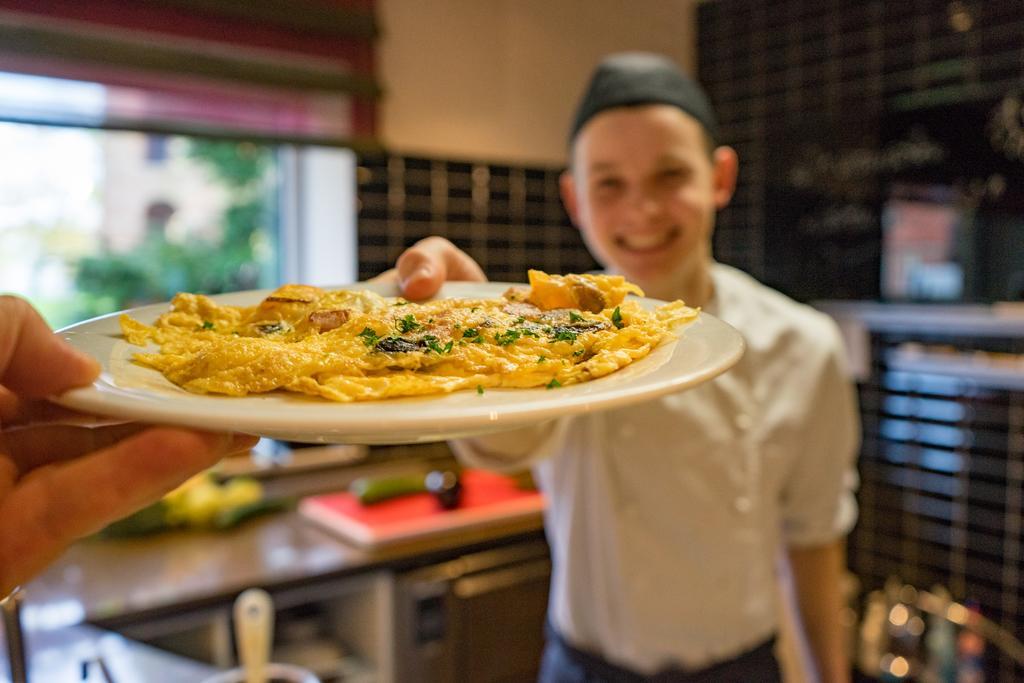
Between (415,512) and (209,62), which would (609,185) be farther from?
(209,62)

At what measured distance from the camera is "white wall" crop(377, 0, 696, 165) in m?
1.77

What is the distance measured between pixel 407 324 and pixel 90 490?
0.26 meters

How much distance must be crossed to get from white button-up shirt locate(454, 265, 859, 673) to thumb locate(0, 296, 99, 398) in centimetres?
84

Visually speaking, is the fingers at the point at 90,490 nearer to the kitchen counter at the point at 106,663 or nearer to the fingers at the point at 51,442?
the fingers at the point at 51,442

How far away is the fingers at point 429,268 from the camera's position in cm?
75

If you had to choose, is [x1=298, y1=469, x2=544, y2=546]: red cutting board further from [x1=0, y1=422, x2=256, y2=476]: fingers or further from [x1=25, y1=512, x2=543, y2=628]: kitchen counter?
[x1=0, y1=422, x2=256, y2=476]: fingers

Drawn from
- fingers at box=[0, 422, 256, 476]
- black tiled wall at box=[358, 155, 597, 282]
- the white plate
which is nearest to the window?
black tiled wall at box=[358, 155, 597, 282]

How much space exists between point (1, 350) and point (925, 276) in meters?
3.10

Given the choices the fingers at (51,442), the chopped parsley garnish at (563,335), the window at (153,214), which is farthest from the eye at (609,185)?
the window at (153,214)

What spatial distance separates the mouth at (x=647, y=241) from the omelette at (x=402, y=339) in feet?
0.58

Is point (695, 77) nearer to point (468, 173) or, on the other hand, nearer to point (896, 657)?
point (468, 173)

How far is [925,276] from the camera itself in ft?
9.81

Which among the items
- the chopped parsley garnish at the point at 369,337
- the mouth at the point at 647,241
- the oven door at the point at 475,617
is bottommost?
the oven door at the point at 475,617

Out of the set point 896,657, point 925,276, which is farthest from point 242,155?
point 896,657
